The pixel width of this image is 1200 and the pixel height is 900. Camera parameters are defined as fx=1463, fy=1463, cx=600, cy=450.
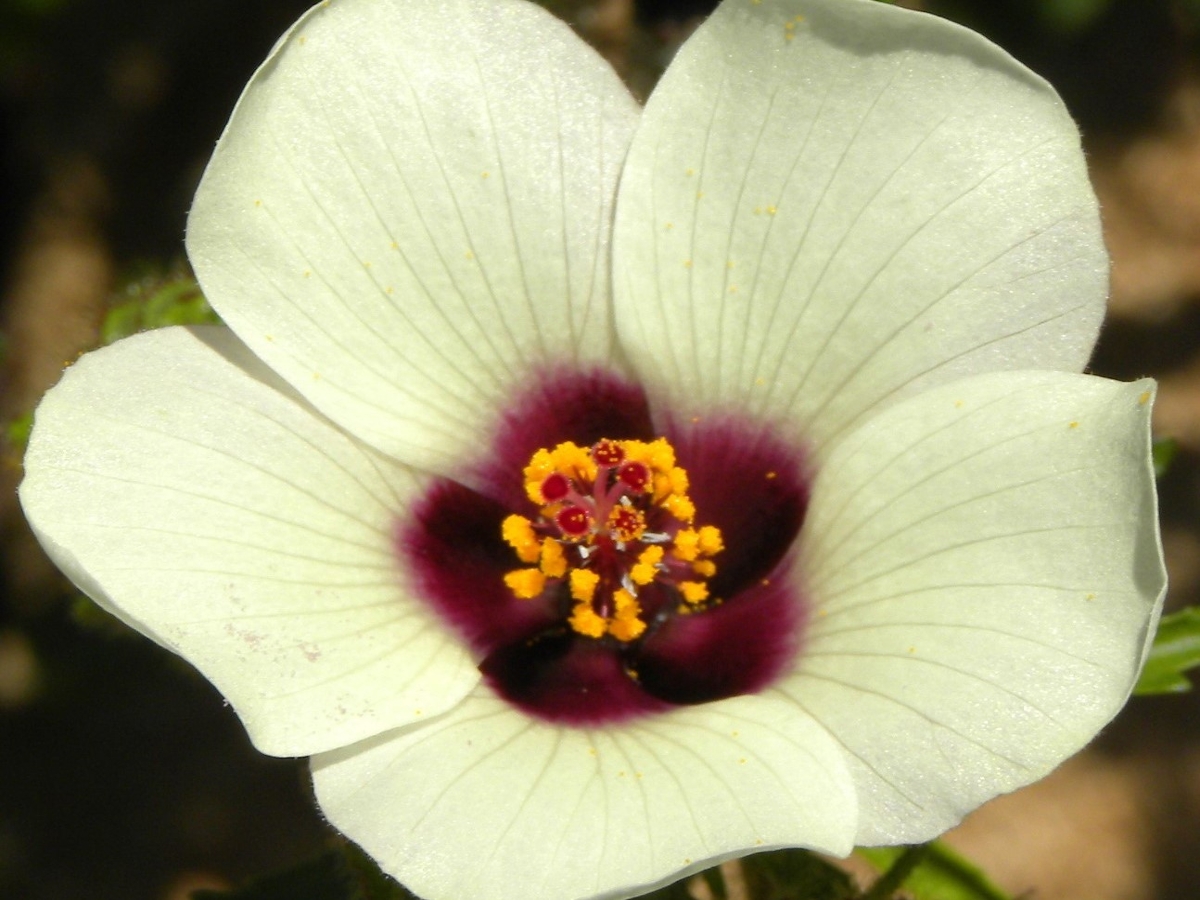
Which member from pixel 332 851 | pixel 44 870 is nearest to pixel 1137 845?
pixel 332 851

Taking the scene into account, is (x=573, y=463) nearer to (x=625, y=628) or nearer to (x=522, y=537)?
(x=522, y=537)

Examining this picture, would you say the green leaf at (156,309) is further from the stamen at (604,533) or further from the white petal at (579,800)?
the white petal at (579,800)

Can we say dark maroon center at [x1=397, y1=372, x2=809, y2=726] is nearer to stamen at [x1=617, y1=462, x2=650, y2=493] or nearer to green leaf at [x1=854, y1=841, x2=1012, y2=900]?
stamen at [x1=617, y1=462, x2=650, y2=493]

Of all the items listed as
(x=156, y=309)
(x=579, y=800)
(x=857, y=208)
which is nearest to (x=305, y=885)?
(x=579, y=800)

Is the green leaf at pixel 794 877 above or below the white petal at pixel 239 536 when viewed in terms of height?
below

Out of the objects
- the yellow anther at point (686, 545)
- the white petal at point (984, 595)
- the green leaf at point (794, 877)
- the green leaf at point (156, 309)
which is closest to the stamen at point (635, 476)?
the yellow anther at point (686, 545)
